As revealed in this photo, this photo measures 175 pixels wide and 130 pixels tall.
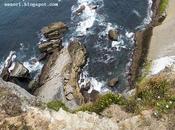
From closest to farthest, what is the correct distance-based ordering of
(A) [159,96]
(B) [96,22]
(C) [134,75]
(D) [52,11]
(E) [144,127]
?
(E) [144,127], (A) [159,96], (C) [134,75], (B) [96,22], (D) [52,11]

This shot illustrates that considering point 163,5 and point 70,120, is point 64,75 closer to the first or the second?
point 163,5

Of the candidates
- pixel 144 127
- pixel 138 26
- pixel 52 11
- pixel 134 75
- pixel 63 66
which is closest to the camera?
pixel 144 127

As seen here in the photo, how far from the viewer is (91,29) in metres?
54.8

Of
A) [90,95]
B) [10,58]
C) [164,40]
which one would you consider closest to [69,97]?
[90,95]

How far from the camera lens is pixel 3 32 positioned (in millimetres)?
57812

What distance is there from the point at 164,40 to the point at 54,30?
16.1 m

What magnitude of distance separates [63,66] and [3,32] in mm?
16085

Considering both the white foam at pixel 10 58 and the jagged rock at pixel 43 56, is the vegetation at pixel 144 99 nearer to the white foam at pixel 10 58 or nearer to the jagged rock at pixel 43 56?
the jagged rock at pixel 43 56

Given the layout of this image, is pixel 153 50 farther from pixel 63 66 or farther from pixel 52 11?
pixel 52 11

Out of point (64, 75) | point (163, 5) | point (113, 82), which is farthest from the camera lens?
point (163, 5)

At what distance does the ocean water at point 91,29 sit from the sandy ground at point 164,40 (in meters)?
3.09

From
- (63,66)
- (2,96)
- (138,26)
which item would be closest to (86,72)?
(63,66)

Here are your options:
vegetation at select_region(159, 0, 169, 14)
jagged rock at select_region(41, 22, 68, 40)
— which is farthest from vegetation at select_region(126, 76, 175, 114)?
jagged rock at select_region(41, 22, 68, 40)

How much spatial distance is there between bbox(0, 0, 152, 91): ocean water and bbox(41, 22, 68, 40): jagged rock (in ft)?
3.22
